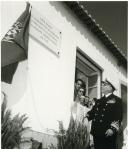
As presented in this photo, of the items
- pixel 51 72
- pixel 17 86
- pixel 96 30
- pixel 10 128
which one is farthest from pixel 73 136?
pixel 96 30

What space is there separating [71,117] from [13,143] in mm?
1904

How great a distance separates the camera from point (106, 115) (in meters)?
6.66

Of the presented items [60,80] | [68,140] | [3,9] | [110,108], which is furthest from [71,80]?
[3,9]

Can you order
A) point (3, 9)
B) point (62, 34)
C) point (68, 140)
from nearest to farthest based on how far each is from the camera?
point (3, 9) < point (68, 140) < point (62, 34)

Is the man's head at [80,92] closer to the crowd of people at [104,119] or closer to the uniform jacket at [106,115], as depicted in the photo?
the crowd of people at [104,119]

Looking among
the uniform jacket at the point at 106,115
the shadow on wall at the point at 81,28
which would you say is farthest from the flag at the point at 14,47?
the uniform jacket at the point at 106,115

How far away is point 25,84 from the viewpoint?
5.86 metres

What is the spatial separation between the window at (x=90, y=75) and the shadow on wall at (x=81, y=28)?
1.68 ft

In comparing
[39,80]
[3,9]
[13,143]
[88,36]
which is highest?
[88,36]

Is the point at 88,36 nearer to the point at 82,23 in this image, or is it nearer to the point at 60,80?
the point at 82,23

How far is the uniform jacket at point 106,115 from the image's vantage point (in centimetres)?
654

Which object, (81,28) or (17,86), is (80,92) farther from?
(17,86)

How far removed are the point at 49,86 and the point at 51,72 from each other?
30cm

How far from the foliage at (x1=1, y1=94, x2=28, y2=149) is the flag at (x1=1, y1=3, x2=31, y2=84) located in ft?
1.79
